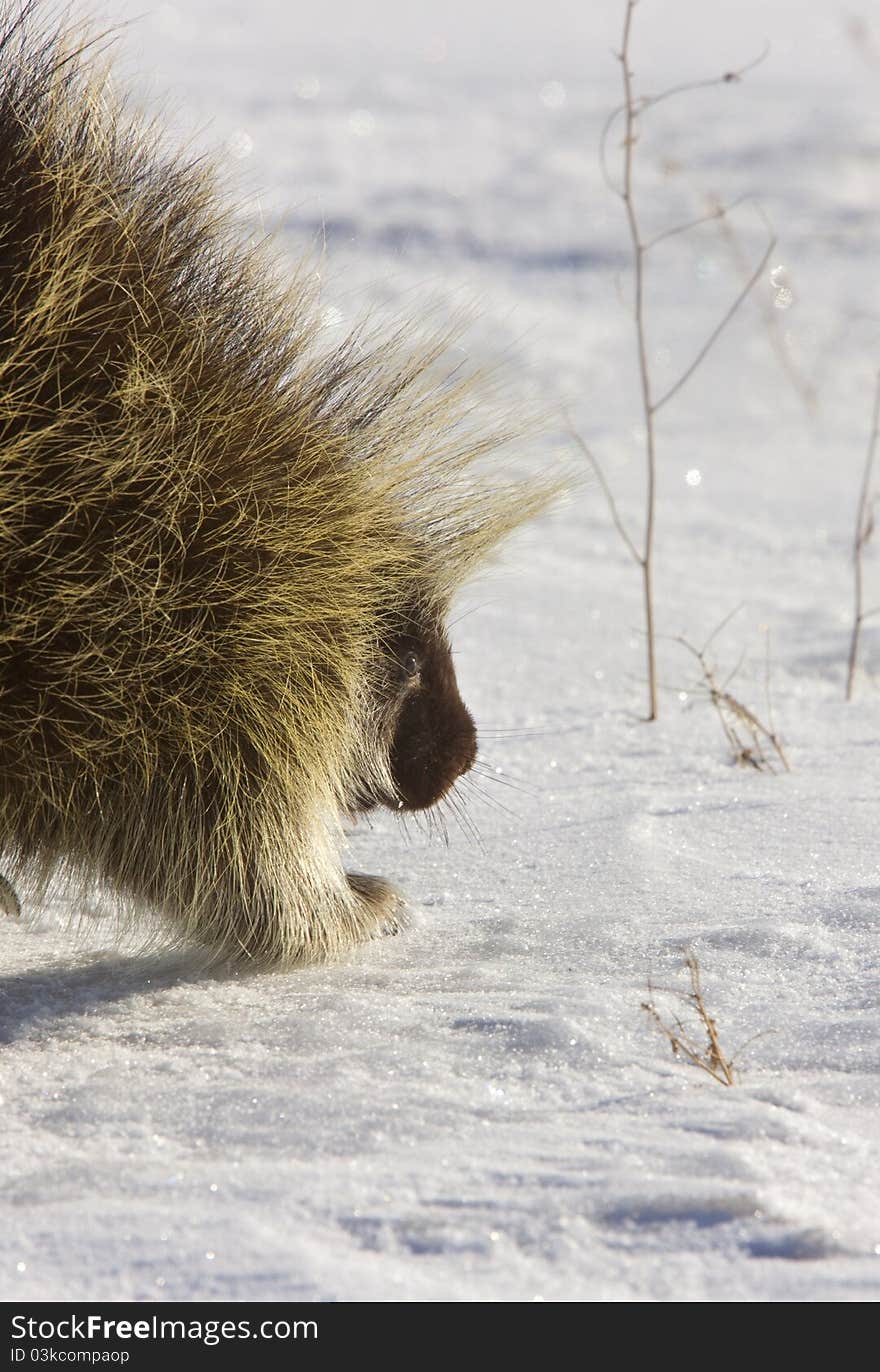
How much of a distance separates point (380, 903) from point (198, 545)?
2.49ft

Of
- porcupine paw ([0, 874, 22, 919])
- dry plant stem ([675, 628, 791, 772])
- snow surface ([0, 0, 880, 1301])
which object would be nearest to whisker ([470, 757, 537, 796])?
snow surface ([0, 0, 880, 1301])

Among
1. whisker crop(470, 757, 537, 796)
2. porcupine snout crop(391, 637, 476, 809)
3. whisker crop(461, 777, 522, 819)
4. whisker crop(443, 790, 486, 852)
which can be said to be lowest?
whisker crop(443, 790, 486, 852)

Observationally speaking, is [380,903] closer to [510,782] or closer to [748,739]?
[510,782]

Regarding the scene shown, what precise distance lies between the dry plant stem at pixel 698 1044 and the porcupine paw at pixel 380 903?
62 centimetres

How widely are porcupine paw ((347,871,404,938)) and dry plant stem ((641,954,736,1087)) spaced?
62cm

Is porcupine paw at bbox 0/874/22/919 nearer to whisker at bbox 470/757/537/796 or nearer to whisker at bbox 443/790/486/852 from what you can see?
whisker at bbox 443/790/486/852

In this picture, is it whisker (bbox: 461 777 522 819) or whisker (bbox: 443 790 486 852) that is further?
whisker (bbox: 461 777 522 819)

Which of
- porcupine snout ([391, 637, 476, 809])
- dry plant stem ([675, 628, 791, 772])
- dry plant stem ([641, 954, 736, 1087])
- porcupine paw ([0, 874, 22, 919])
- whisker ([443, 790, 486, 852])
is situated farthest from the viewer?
dry plant stem ([675, 628, 791, 772])

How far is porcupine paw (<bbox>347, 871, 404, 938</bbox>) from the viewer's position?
98.3 inches

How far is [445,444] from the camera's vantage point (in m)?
2.52

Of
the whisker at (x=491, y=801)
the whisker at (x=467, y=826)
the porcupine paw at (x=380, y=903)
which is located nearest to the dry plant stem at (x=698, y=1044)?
the porcupine paw at (x=380, y=903)

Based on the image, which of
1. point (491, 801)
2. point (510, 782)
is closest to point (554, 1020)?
point (491, 801)

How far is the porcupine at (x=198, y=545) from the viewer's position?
2070mm
